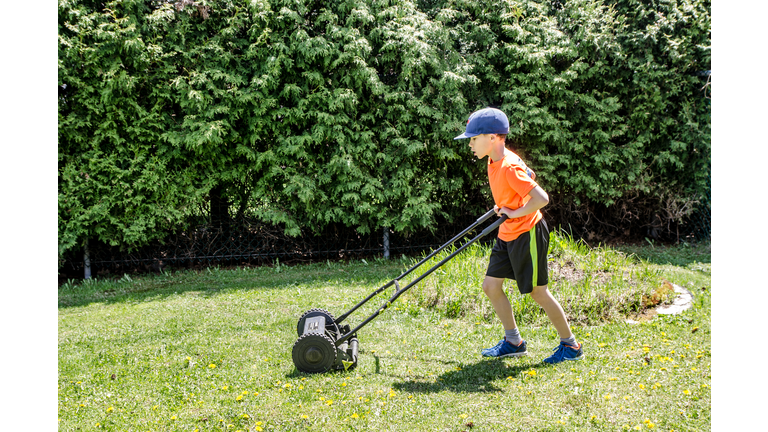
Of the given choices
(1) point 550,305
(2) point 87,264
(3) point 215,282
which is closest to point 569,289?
(1) point 550,305

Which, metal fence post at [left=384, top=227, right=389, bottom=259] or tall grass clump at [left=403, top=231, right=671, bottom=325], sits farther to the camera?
metal fence post at [left=384, top=227, right=389, bottom=259]

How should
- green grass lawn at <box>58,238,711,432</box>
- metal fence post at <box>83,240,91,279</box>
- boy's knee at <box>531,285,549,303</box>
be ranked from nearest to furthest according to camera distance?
green grass lawn at <box>58,238,711,432</box> → boy's knee at <box>531,285,549,303</box> → metal fence post at <box>83,240,91,279</box>

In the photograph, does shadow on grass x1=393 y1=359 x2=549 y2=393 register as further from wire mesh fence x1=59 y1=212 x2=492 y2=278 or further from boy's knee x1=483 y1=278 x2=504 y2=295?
wire mesh fence x1=59 y1=212 x2=492 y2=278

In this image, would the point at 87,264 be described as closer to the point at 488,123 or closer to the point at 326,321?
the point at 326,321

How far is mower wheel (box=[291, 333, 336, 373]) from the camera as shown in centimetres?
342

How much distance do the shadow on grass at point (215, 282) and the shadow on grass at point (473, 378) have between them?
2564 mm

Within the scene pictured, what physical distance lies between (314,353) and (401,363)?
668 millimetres

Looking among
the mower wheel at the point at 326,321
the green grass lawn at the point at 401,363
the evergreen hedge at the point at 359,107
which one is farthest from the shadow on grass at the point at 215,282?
the mower wheel at the point at 326,321

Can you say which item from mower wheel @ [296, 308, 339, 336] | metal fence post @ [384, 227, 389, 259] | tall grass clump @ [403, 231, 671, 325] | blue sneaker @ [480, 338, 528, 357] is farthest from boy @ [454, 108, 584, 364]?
metal fence post @ [384, 227, 389, 259]

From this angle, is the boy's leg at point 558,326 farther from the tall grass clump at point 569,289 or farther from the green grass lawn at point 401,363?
the tall grass clump at point 569,289

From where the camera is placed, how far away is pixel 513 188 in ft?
10.8

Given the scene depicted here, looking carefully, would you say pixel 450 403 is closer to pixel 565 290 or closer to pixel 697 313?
pixel 565 290

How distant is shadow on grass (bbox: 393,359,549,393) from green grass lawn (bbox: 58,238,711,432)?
1 centimetres

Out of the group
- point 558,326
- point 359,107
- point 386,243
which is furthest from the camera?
point 386,243
